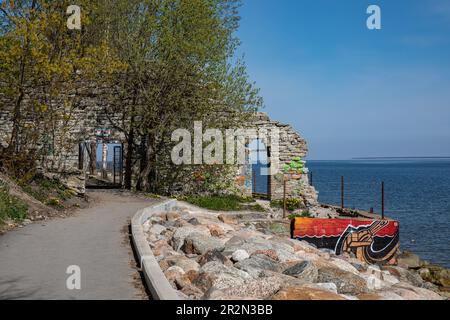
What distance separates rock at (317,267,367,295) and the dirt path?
372cm

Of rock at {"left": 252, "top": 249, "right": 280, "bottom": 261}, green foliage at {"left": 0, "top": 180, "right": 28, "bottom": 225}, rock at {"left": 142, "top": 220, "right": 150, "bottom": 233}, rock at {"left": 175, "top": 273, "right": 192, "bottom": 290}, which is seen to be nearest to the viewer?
rock at {"left": 175, "top": 273, "right": 192, "bottom": 290}

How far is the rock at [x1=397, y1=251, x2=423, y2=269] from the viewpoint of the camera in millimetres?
19344

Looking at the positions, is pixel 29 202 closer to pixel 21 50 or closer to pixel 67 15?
pixel 21 50

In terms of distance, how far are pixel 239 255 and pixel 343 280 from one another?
212cm

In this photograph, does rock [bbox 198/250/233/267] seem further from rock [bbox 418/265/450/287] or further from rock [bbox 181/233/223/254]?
rock [bbox 418/265/450/287]

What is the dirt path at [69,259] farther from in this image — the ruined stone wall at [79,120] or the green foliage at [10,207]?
the ruined stone wall at [79,120]

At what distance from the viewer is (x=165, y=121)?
23547 millimetres

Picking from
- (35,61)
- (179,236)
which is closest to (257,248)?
(179,236)

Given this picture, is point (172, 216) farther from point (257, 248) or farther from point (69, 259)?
point (69, 259)

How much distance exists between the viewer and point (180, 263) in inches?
364

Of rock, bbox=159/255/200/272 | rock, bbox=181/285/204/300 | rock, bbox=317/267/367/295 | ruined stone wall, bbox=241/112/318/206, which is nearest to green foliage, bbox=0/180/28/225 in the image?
rock, bbox=159/255/200/272

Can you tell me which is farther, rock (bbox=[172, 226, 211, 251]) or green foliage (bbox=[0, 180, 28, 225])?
green foliage (bbox=[0, 180, 28, 225])

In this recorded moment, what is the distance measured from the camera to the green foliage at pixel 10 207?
12.9 meters

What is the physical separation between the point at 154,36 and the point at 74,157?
268 inches
